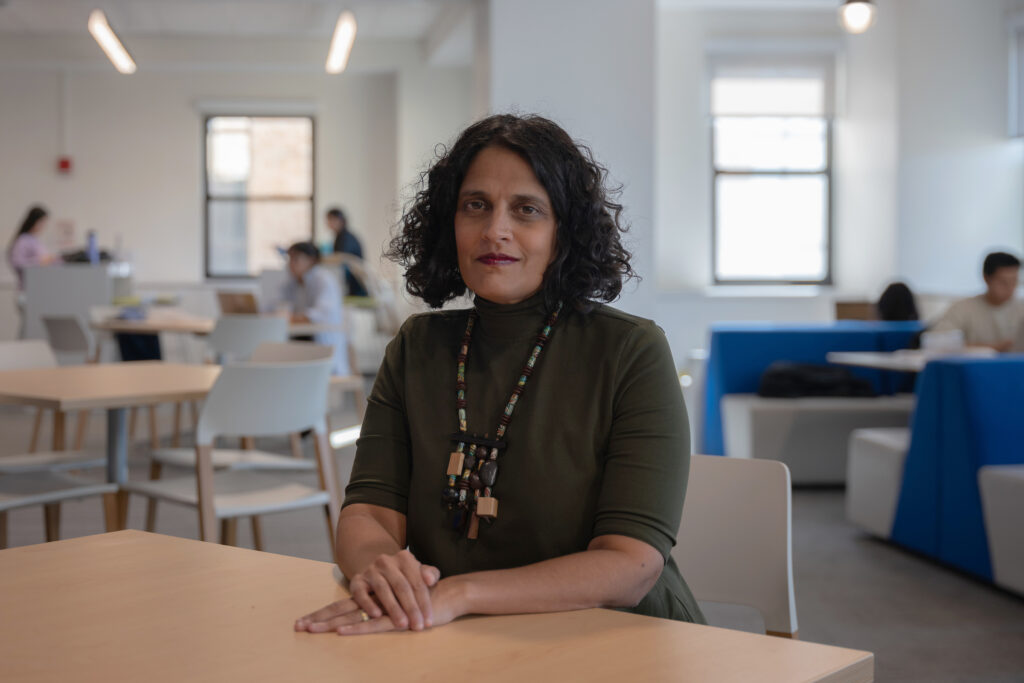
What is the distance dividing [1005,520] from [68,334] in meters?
5.19

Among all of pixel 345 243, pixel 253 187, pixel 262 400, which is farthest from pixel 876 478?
pixel 253 187

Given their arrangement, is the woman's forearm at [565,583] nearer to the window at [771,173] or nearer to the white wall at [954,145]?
the white wall at [954,145]

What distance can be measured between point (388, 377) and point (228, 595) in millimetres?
431

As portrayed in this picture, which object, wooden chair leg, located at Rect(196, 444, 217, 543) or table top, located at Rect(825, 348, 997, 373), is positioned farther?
table top, located at Rect(825, 348, 997, 373)

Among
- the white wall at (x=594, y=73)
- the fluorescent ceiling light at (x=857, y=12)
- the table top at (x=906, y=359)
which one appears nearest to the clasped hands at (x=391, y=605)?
the table top at (x=906, y=359)

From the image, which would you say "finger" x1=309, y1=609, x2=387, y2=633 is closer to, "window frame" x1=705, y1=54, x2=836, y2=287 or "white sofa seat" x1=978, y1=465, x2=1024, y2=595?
"white sofa seat" x1=978, y1=465, x2=1024, y2=595

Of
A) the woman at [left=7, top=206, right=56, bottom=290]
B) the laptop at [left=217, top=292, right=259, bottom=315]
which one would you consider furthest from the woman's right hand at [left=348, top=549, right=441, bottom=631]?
the woman at [left=7, top=206, right=56, bottom=290]

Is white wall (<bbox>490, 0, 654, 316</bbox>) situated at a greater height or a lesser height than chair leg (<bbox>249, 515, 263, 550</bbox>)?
greater

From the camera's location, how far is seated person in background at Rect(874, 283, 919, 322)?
20.3 feet

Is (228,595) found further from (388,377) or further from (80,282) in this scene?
(80,282)

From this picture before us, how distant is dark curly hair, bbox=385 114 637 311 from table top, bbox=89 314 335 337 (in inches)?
179

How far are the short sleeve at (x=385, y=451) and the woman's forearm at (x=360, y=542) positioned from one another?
0.03 m

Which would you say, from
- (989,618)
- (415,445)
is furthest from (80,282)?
(415,445)

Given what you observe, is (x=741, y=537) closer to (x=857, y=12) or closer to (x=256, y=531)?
(x=256, y=531)
